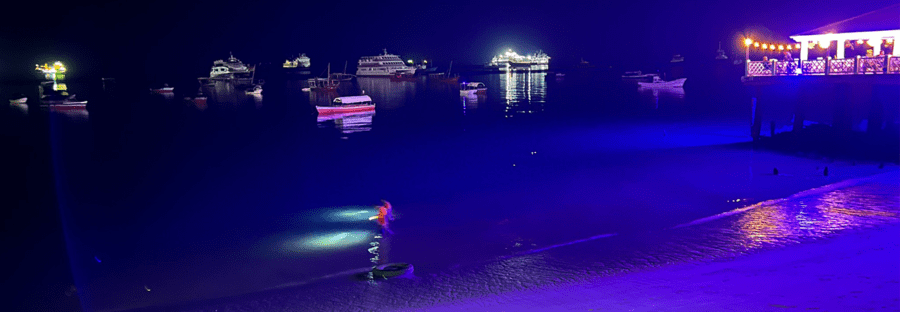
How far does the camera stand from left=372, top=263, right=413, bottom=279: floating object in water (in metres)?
15.2

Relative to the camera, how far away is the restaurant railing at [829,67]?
28906 millimetres

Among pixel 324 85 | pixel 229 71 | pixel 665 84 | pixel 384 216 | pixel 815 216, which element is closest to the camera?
pixel 815 216

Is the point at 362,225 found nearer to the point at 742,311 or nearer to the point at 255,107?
the point at 742,311

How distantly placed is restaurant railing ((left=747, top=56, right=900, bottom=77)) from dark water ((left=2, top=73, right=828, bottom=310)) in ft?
13.9

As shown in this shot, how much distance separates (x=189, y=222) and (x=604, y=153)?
22.2m

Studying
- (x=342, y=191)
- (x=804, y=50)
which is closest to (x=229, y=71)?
(x=342, y=191)

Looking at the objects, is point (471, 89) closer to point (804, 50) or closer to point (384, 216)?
point (804, 50)

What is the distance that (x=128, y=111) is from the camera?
275ft

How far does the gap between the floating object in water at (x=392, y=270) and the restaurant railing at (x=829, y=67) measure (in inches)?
945

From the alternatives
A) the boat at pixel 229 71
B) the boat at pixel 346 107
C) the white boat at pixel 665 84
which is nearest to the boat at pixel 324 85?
the boat at pixel 346 107

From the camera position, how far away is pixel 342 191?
28062 mm

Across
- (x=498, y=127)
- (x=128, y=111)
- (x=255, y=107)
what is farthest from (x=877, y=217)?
(x=128, y=111)

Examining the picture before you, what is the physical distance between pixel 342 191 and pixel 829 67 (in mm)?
22475

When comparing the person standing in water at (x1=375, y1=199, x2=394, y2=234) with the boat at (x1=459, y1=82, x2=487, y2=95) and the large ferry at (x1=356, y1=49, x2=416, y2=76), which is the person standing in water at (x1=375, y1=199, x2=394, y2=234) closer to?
the boat at (x1=459, y1=82, x2=487, y2=95)
